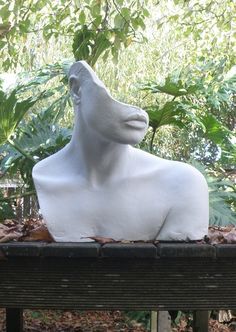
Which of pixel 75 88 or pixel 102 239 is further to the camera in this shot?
pixel 75 88

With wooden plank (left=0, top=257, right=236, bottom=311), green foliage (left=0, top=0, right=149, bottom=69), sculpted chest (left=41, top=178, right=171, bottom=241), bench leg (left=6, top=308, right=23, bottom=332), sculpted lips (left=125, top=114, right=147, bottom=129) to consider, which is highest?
green foliage (left=0, top=0, right=149, bottom=69)

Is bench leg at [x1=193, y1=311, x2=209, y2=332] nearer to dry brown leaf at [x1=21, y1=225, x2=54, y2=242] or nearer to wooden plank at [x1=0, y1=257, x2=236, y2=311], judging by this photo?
wooden plank at [x1=0, y1=257, x2=236, y2=311]

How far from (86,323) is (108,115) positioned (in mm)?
3100

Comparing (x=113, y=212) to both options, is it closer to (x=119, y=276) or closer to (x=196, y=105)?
(x=119, y=276)

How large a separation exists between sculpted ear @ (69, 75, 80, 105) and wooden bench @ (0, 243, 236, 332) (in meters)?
0.72

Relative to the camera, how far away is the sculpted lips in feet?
7.23

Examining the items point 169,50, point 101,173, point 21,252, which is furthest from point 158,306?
point 169,50

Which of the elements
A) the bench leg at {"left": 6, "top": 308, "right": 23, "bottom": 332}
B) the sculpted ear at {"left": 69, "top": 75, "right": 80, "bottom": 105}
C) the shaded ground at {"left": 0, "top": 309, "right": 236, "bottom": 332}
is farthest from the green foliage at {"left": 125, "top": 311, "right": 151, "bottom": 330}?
the sculpted ear at {"left": 69, "top": 75, "right": 80, "bottom": 105}

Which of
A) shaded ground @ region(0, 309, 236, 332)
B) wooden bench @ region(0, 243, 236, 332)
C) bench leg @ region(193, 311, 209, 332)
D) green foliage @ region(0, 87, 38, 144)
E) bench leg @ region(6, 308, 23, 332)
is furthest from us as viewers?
shaded ground @ region(0, 309, 236, 332)

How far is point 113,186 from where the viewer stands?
92.5 inches

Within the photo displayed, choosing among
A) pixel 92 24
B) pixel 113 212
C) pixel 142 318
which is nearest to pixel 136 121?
pixel 113 212

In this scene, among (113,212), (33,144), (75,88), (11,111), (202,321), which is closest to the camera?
(113,212)

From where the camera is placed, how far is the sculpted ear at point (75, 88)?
238cm

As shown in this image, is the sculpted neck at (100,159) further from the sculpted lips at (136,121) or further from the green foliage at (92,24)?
the green foliage at (92,24)
